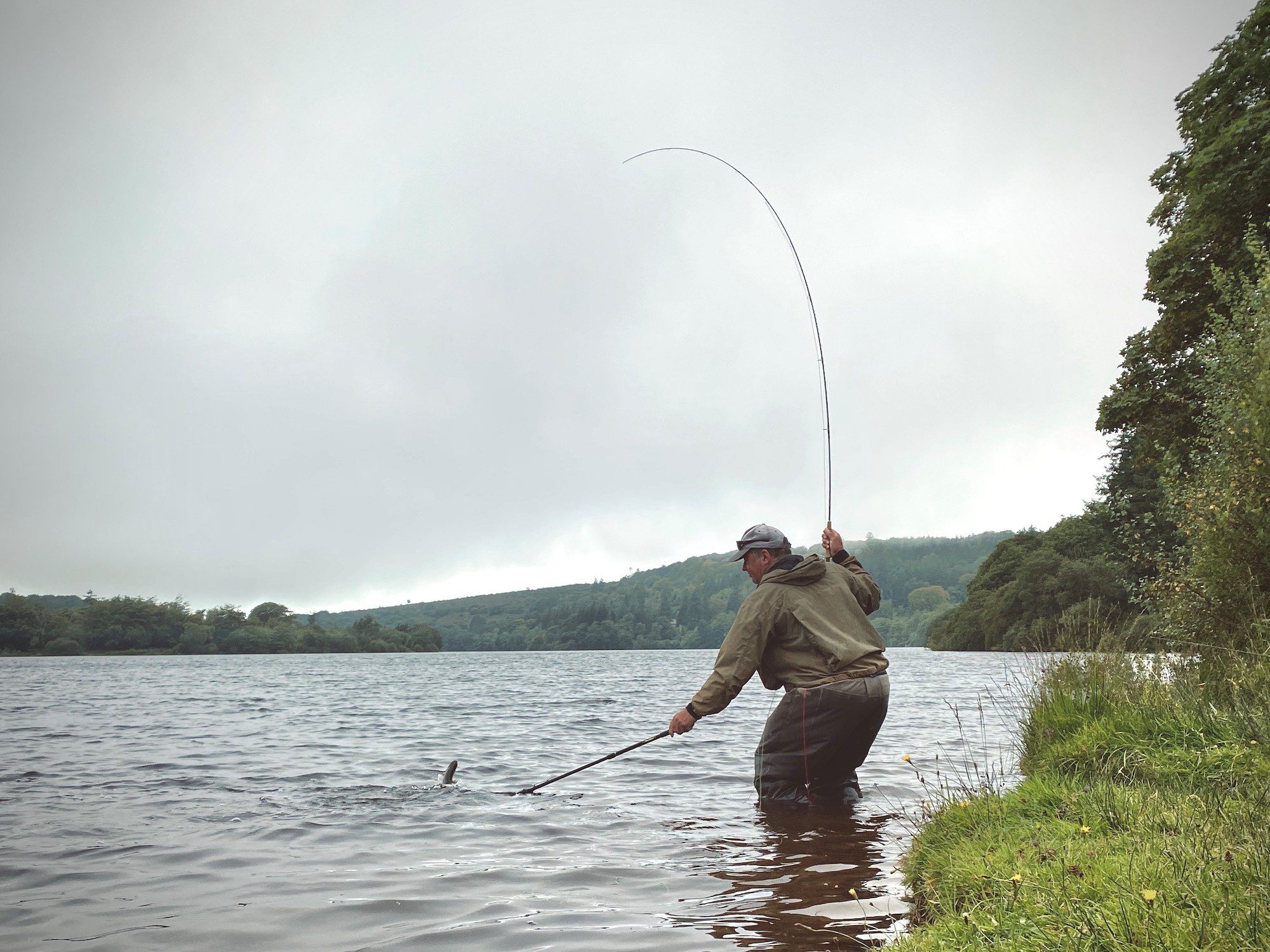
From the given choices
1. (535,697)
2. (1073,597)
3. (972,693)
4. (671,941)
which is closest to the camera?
(671,941)

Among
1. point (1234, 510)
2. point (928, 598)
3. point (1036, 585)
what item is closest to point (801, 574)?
point (1234, 510)

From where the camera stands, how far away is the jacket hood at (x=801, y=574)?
23.4ft

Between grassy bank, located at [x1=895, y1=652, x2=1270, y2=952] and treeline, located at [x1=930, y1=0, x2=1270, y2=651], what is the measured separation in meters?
1.36

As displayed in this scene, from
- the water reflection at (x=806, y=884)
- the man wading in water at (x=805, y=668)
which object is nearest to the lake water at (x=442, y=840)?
the water reflection at (x=806, y=884)

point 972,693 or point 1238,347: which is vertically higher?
point 1238,347

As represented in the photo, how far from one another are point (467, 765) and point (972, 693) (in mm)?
13910

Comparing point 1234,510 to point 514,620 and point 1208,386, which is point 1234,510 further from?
point 514,620

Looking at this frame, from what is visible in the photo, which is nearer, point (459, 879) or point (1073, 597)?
point (459, 879)

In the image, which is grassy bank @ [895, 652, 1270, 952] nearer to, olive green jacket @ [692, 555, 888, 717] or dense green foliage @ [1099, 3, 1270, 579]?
olive green jacket @ [692, 555, 888, 717]

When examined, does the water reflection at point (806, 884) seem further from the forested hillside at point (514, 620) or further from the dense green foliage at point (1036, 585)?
the forested hillside at point (514, 620)

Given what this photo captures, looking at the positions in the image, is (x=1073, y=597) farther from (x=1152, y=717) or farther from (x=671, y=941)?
(x=671, y=941)

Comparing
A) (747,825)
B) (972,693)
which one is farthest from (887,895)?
(972,693)

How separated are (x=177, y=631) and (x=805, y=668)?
360 ft

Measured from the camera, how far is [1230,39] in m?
17.9
